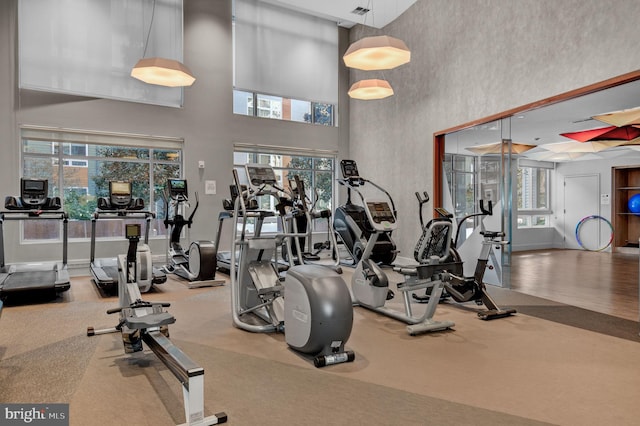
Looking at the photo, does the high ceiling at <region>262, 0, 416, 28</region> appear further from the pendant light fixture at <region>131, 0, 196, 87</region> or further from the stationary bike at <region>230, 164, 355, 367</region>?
the stationary bike at <region>230, 164, 355, 367</region>

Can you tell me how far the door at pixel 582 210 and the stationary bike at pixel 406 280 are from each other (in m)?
8.81

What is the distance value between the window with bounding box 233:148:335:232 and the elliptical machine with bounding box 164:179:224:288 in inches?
102

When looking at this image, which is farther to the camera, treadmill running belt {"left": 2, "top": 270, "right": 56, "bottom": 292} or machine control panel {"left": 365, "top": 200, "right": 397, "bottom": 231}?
treadmill running belt {"left": 2, "top": 270, "right": 56, "bottom": 292}

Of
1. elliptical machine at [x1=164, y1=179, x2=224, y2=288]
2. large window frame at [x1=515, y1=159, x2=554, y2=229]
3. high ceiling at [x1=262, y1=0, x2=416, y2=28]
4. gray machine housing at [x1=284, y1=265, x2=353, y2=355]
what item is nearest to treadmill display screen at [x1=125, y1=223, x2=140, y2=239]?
gray machine housing at [x1=284, y1=265, x2=353, y2=355]

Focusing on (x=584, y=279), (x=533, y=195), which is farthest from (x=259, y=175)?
(x=533, y=195)

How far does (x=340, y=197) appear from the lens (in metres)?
10.6

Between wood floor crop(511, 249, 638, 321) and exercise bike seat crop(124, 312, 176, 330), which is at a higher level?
exercise bike seat crop(124, 312, 176, 330)

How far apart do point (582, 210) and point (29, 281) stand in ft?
43.1

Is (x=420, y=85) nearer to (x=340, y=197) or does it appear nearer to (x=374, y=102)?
(x=374, y=102)

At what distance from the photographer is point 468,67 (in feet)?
22.8

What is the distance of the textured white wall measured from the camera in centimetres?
489

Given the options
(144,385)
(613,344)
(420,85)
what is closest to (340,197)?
(420,85)

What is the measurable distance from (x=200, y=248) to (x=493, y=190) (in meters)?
4.75

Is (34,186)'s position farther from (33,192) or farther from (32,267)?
(32,267)
